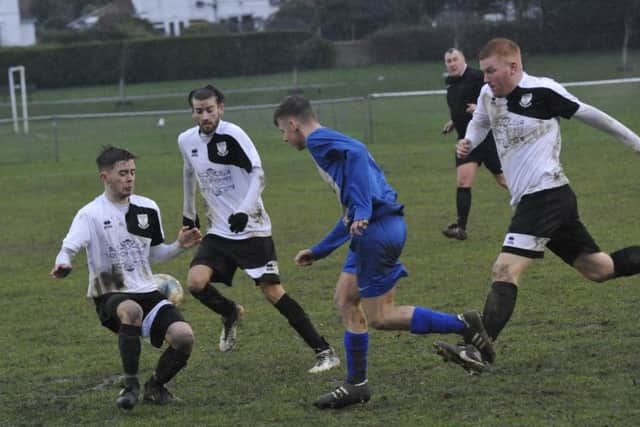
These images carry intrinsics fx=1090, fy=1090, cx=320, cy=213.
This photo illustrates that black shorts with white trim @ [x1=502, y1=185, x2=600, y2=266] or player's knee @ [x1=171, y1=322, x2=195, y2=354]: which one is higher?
black shorts with white trim @ [x1=502, y1=185, x2=600, y2=266]

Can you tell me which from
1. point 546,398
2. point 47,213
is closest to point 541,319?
point 546,398

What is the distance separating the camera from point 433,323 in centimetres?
603

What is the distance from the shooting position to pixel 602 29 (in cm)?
3653

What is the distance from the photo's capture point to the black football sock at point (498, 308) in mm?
6273

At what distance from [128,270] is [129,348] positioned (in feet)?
1.62

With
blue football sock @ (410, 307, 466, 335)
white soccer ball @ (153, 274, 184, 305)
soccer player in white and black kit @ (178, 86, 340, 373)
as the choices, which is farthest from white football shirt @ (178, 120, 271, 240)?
blue football sock @ (410, 307, 466, 335)

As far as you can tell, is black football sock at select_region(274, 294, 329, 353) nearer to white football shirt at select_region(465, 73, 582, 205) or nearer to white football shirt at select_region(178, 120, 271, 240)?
white football shirt at select_region(178, 120, 271, 240)

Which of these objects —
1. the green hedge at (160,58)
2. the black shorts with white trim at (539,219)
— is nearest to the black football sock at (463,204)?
the black shorts with white trim at (539,219)

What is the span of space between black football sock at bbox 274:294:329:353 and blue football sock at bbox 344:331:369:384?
3.25 ft

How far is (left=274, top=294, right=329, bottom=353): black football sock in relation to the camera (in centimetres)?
702

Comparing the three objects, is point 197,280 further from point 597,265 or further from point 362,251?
point 597,265

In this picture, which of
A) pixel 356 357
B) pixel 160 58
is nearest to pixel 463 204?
pixel 356 357

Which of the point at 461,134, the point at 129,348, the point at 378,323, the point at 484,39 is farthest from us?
the point at 484,39

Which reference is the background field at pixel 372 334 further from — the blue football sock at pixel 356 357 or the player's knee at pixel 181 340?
the player's knee at pixel 181 340
